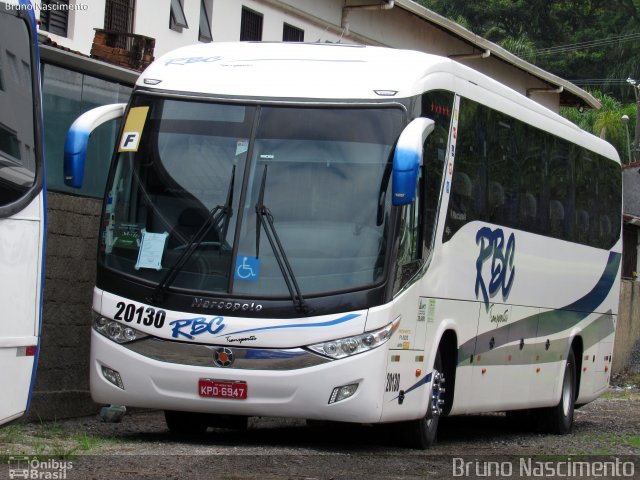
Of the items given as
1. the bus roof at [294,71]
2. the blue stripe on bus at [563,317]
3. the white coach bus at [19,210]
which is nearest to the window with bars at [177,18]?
the blue stripe on bus at [563,317]

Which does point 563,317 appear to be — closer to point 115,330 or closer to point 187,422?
point 187,422

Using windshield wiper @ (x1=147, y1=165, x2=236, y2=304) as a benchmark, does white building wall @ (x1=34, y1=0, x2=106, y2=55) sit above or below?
above

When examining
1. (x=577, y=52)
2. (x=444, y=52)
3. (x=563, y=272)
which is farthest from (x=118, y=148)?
(x=577, y=52)

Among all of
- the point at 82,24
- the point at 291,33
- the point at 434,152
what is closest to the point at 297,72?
the point at 434,152

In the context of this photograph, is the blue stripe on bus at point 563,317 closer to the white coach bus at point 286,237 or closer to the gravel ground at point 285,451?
the white coach bus at point 286,237

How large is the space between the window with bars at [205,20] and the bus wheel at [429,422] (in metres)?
14.3

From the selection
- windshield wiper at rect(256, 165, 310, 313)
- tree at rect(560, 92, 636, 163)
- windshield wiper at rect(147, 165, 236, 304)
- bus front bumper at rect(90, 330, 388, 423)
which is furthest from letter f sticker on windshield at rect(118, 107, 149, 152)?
tree at rect(560, 92, 636, 163)

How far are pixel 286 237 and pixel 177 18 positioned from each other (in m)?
14.4

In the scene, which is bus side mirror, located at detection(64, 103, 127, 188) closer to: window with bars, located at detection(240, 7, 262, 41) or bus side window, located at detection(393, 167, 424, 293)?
bus side window, located at detection(393, 167, 424, 293)

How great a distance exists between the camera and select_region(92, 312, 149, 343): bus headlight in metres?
10.7

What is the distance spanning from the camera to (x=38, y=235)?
8.70 meters

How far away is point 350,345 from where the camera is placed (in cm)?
1043

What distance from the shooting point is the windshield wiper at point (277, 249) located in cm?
1044

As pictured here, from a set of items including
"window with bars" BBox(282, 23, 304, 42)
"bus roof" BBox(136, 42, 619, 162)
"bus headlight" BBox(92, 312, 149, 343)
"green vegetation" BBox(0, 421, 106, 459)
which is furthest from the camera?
"window with bars" BBox(282, 23, 304, 42)
